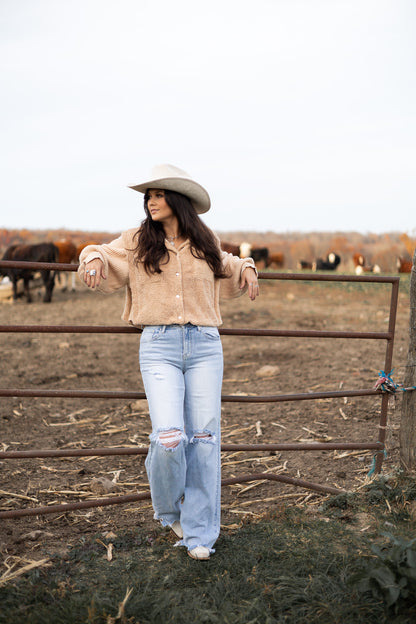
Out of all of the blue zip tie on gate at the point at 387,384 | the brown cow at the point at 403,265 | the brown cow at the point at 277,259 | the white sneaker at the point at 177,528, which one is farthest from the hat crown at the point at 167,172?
the brown cow at the point at 277,259

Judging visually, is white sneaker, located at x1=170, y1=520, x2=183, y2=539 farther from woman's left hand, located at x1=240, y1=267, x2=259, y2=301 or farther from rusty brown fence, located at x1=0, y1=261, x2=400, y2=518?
woman's left hand, located at x1=240, y1=267, x2=259, y2=301

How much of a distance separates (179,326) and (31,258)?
36.5 feet

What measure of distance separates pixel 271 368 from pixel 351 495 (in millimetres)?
3696

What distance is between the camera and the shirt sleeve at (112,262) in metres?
2.80

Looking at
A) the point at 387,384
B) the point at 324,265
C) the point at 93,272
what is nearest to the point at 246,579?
the point at 93,272

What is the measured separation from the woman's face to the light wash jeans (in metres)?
0.53

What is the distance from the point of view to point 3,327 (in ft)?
10.2

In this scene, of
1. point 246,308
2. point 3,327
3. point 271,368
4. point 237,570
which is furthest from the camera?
point 246,308

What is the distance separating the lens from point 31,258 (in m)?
13.2

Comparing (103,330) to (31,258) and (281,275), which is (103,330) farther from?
(31,258)

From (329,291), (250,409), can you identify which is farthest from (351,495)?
(329,291)

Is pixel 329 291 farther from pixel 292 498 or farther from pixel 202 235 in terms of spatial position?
pixel 202 235

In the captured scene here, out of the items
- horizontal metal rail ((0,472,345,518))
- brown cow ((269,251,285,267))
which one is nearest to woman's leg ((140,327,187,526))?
horizontal metal rail ((0,472,345,518))

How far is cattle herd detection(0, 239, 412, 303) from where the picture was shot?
41.8ft
